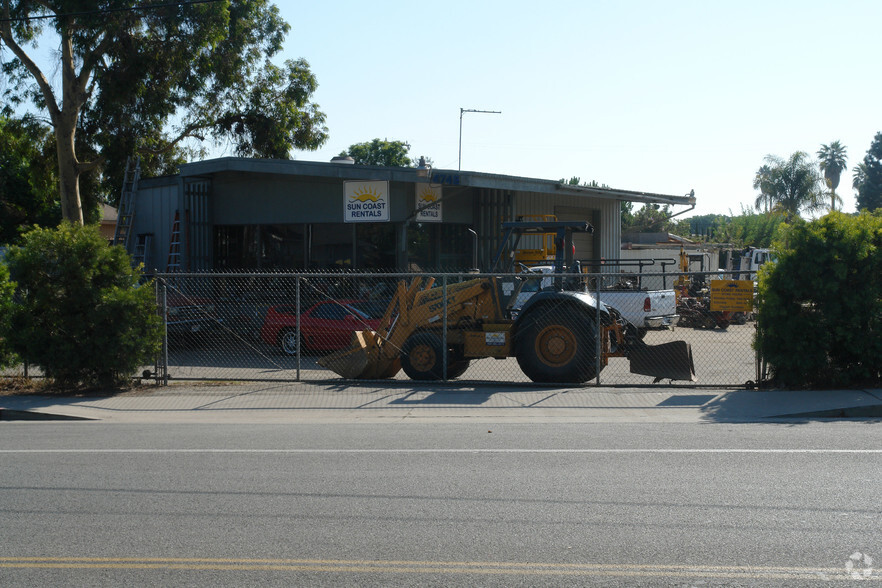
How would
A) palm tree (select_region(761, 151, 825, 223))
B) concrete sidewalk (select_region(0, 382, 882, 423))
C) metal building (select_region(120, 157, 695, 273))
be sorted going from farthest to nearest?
palm tree (select_region(761, 151, 825, 223)) → metal building (select_region(120, 157, 695, 273)) → concrete sidewalk (select_region(0, 382, 882, 423))

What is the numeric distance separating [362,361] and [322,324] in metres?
3.82

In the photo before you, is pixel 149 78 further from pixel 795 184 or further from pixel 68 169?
pixel 795 184

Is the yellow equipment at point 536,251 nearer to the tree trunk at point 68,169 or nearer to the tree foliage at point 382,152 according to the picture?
the tree trunk at point 68,169

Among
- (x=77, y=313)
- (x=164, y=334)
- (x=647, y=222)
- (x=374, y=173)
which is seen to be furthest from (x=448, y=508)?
(x=647, y=222)

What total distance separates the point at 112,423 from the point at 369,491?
5.45 meters

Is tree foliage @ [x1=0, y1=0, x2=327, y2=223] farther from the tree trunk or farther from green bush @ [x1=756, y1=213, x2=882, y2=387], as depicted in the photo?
green bush @ [x1=756, y1=213, x2=882, y2=387]

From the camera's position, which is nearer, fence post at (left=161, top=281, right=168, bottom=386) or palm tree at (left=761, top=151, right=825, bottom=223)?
fence post at (left=161, top=281, right=168, bottom=386)

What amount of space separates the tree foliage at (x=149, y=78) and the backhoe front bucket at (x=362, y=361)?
12797 millimetres

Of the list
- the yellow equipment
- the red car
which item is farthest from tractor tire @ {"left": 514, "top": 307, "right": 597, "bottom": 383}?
the yellow equipment

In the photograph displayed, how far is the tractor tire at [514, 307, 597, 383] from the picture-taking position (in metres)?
12.5

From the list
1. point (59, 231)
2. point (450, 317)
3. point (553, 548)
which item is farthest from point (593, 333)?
point (59, 231)

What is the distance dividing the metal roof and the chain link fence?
346cm

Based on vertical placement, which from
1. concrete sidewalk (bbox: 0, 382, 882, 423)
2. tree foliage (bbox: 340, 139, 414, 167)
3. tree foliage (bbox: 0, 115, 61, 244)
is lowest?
concrete sidewalk (bbox: 0, 382, 882, 423)

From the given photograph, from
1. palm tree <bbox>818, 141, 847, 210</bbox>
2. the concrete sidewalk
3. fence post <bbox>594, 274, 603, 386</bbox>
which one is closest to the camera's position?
the concrete sidewalk
